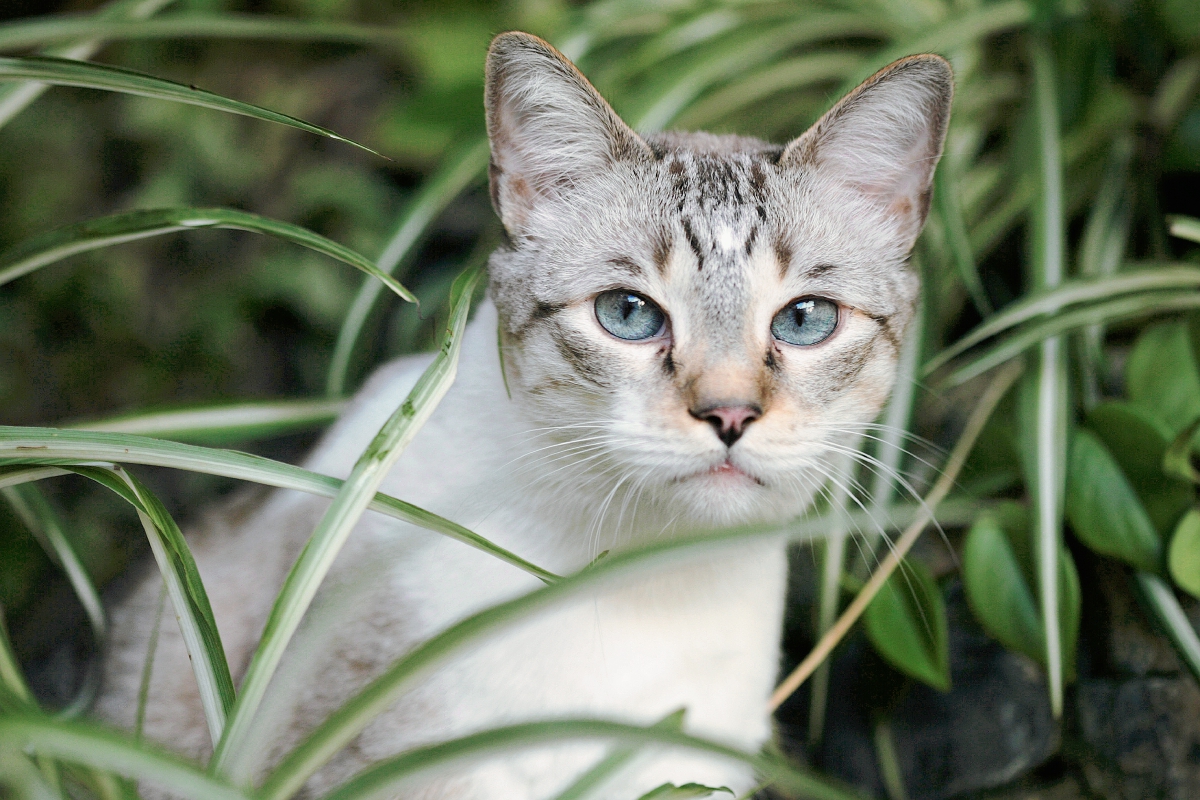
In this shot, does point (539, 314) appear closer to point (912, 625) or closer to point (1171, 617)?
point (912, 625)

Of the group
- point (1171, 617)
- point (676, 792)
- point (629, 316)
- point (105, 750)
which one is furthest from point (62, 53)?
point (1171, 617)

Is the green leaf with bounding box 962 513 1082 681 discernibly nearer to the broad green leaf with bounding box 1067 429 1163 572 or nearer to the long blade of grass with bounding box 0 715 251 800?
the broad green leaf with bounding box 1067 429 1163 572

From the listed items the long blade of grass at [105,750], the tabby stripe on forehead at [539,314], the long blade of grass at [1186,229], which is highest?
the tabby stripe on forehead at [539,314]

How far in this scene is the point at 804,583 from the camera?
1.85m

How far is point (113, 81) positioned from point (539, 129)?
0.53m

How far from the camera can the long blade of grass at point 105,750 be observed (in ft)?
2.08

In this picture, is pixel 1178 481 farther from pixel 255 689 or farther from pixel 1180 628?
pixel 255 689

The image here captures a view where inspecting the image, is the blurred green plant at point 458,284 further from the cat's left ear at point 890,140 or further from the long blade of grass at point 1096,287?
the cat's left ear at point 890,140

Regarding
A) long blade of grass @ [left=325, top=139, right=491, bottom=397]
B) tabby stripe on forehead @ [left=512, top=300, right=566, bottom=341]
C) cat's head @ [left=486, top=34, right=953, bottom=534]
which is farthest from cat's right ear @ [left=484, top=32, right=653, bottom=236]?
long blade of grass @ [left=325, top=139, right=491, bottom=397]

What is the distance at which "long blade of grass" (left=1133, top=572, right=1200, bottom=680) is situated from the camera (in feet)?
4.39

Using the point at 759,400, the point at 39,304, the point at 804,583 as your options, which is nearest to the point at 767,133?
the point at 804,583

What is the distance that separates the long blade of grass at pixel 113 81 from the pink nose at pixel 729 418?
504 mm

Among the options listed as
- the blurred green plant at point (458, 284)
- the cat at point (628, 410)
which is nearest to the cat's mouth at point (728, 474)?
the cat at point (628, 410)

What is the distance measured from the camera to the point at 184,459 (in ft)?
2.94
